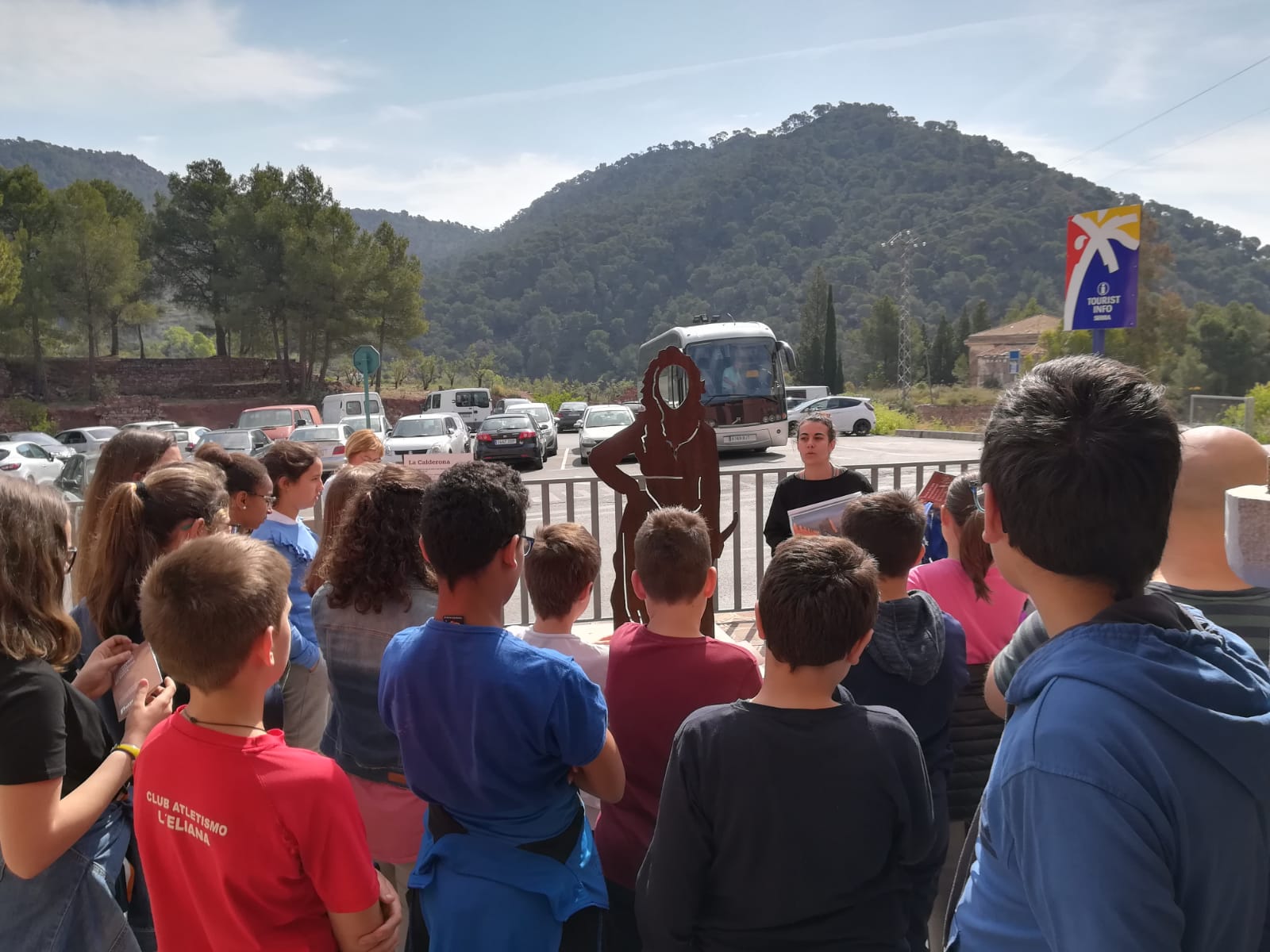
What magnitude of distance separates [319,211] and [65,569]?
162ft

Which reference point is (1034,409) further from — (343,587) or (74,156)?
(74,156)

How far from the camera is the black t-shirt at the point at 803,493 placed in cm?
480

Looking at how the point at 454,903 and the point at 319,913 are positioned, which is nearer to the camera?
the point at 319,913

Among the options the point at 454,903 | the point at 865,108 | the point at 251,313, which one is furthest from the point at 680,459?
the point at 865,108

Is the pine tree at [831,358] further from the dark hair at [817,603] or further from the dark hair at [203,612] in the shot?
the dark hair at [203,612]

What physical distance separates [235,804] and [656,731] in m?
1.05

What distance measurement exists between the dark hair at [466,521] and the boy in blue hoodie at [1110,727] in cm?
127

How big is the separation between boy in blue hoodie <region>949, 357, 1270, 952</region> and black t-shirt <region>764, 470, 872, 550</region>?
367cm

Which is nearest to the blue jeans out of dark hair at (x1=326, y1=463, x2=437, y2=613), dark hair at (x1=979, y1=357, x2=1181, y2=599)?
→ dark hair at (x1=326, y1=463, x2=437, y2=613)

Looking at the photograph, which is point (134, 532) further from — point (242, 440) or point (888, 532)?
point (242, 440)

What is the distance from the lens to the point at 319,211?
1820 inches

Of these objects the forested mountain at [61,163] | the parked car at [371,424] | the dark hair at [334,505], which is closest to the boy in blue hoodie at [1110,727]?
the dark hair at [334,505]

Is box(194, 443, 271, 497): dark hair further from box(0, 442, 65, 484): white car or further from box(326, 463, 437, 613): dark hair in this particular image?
box(0, 442, 65, 484): white car

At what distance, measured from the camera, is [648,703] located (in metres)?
2.27
